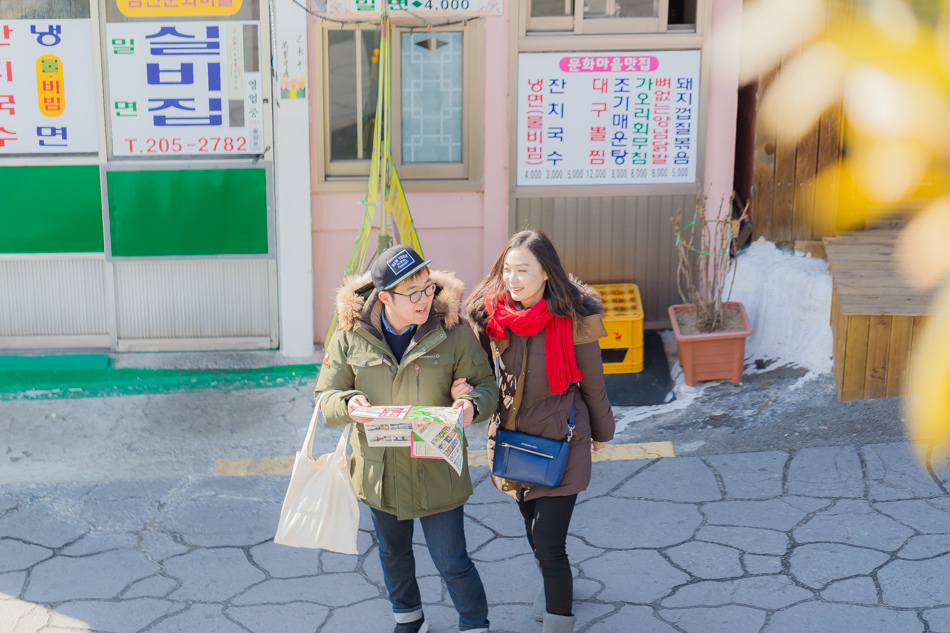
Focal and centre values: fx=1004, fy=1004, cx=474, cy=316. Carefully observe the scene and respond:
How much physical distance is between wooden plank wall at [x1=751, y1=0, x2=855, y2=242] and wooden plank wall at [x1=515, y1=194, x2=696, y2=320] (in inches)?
23.7

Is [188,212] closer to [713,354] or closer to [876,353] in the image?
[713,354]

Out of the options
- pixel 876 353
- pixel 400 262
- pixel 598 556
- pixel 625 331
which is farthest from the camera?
pixel 625 331

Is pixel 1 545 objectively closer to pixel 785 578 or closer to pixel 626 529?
pixel 626 529

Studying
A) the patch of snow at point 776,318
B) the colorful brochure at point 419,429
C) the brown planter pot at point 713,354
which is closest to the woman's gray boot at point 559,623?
the colorful brochure at point 419,429

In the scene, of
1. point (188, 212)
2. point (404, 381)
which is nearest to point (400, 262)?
point (404, 381)

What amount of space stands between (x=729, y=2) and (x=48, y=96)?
5.03m

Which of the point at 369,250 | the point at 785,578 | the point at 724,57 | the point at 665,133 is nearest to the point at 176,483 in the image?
the point at 369,250

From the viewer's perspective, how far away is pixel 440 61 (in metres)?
7.40

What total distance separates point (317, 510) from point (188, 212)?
4.15m

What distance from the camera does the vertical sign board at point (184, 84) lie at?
7.25m

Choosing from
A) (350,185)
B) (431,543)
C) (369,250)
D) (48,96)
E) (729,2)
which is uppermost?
(729,2)

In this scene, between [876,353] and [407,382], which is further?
[876,353]

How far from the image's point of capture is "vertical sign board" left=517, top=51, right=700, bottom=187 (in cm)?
729

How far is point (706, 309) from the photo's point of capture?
277 inches
